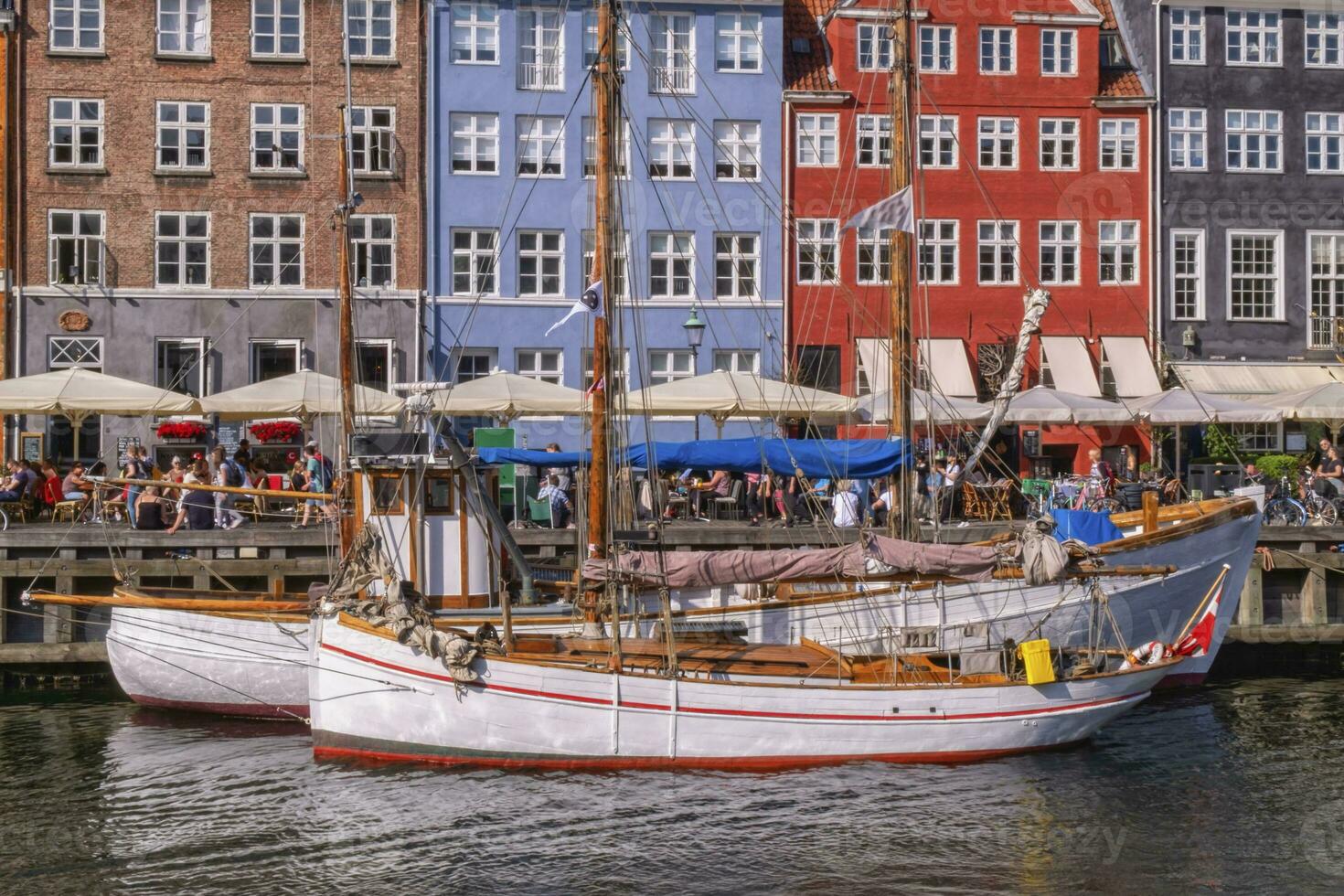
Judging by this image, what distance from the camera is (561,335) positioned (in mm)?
40719

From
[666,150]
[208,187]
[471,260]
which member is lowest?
[471,260]

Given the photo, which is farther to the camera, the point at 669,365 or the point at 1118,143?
the point at 1118,143

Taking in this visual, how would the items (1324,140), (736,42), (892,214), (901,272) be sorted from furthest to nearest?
1. (1324,140)
2. (736,42)
3. (901,272)
4. (892,214)

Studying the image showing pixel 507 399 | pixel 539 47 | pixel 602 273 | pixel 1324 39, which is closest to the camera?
pixel 602 273

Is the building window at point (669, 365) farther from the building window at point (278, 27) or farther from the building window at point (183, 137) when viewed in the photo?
the building window at point (183, 137)

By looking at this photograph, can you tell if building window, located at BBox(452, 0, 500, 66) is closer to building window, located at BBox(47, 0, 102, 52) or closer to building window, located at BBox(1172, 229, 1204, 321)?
building window, located at BBox(47, 0, 102, 52)

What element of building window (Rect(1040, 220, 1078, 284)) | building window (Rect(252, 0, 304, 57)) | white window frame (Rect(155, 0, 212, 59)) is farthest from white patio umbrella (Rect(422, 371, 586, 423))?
building window (Rect(1040, 220, 1078, 284))

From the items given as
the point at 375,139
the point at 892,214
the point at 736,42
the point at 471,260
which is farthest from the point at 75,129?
the point at 892,214

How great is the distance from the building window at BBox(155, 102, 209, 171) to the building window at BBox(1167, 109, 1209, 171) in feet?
82.8

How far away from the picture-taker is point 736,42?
4178cm

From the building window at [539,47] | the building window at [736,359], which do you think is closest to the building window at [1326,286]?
the building window at [736,359]

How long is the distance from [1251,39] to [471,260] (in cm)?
2175

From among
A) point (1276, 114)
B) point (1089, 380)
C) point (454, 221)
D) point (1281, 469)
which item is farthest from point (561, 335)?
point (1276, 114)

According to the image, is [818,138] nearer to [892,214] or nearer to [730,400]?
[730,400]
